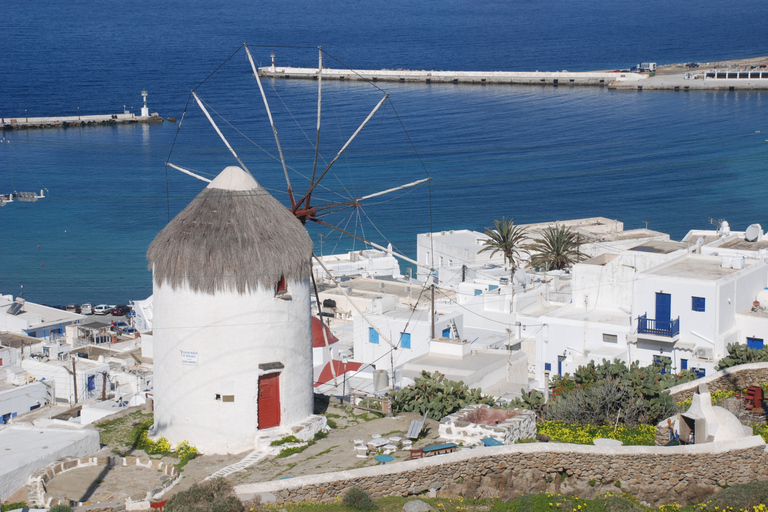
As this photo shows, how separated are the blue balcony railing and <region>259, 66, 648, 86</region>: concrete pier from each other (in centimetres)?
14295

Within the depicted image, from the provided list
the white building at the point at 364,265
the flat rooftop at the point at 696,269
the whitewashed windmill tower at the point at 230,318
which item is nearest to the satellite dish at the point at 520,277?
the flat rooftop at the point at 696,269

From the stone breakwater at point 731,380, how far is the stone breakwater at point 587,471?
18.7 ft

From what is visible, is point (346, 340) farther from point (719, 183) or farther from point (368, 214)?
point (719, 183)

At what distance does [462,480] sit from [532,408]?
5.54 m

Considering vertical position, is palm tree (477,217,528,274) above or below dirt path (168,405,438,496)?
above

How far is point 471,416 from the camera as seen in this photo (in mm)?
18469

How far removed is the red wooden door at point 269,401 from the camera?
761 inches

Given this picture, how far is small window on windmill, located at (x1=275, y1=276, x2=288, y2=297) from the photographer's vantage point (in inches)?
750

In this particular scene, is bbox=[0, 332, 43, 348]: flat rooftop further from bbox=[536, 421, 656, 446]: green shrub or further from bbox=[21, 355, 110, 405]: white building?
bbox=[536, 421, 656, 446]: green shrub

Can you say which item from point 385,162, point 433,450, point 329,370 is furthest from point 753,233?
point 385,162

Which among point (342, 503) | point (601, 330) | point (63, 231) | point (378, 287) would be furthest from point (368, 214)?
point (342, 503)

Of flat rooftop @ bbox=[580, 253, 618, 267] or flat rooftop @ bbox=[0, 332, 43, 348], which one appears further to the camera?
flat rooftop @ bbox=[0, 332, 43, 348]

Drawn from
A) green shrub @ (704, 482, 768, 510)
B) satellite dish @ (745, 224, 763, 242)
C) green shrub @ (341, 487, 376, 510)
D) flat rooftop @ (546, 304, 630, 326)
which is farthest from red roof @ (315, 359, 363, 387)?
green shrub @ (704, 482, 768, 510)

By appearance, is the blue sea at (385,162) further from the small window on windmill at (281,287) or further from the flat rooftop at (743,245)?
the small window on windmill at (281,287)
